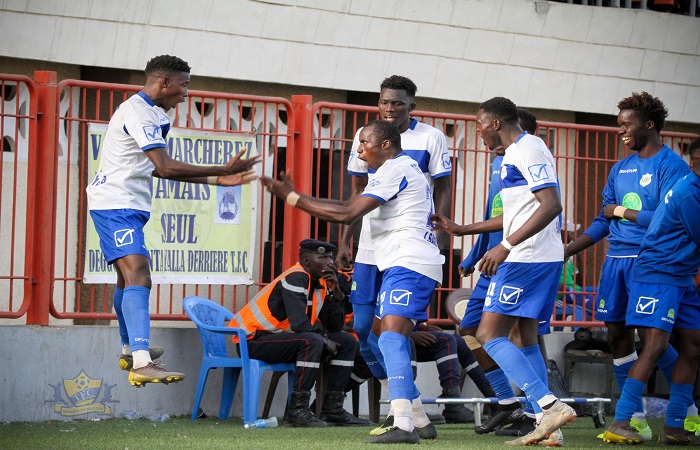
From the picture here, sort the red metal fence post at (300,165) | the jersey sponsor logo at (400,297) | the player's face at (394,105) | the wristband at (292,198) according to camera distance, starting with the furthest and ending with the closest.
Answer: the red metal fence post at (300,165) → the player's face at (394,105) → the jersey sponsor logo at (400,297) → the wristband at (292,198)

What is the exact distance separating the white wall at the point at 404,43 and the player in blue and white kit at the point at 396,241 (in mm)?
4962

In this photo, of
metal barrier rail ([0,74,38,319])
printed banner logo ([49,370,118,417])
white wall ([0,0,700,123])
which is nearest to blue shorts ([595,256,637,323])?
printed banner logo ([49,370,118,417])

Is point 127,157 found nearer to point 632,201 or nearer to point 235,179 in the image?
point 235,179

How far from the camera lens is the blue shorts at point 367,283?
9.11m

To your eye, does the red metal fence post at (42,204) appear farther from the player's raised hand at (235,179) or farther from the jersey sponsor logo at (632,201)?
the jersey sponsor logo at (632,201)

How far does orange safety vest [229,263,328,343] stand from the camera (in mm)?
10133

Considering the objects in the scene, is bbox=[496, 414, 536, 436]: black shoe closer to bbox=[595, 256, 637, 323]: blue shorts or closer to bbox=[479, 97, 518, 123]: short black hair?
bbox=[595, 256, 637, 323]: blue shorts

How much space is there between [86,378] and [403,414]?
116 inches

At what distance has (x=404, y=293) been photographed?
329 inches

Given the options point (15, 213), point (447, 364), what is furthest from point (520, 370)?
point (15, 213)

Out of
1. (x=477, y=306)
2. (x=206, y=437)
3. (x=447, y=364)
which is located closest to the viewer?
(x=206, y=437)

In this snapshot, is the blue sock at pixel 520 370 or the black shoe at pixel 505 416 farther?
the black shoe at pixel 505 416

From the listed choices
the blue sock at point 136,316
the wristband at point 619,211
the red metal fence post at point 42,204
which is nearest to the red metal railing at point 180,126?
the red metal fence post at point 42,204

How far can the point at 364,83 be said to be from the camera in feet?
46.9
